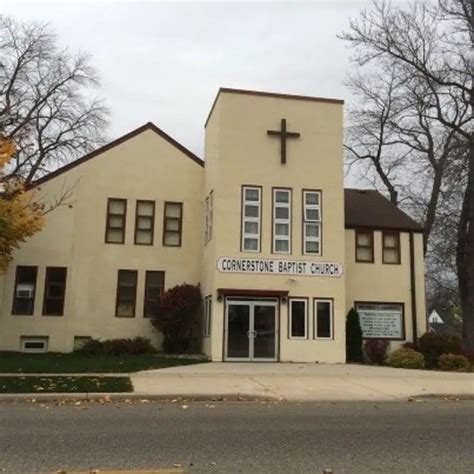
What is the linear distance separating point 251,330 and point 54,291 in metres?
8.90

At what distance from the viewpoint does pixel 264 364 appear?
71.0 feet

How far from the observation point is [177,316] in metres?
24.9

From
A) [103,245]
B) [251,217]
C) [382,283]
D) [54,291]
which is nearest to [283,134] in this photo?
[251,217]

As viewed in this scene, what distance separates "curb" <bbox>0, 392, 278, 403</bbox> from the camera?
12352 mm

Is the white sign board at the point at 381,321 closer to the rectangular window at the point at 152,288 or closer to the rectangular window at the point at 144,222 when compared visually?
the rectangular window at the point at 152,288

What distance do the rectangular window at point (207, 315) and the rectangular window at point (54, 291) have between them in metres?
6.14

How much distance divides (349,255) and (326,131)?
578 cm

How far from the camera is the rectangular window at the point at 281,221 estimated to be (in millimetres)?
23906

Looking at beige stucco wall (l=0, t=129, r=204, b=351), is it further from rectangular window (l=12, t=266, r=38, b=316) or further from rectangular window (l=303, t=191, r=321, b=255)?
rectangular window (l=303, t=191, r=321, b=255)

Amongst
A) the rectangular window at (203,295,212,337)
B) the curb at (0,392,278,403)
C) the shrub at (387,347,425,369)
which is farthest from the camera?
the rectangular window at (203,295,212,337)

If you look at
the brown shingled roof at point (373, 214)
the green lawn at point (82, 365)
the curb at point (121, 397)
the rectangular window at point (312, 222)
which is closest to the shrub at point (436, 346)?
the rectangular window at point (312, 222)

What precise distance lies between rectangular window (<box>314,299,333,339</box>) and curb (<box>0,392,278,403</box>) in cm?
1058

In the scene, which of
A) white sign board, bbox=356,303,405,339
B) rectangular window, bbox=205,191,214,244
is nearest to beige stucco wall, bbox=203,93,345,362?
rectangular window, bbox=205,191,214,244

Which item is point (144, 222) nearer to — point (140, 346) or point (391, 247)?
point (140, 346)
